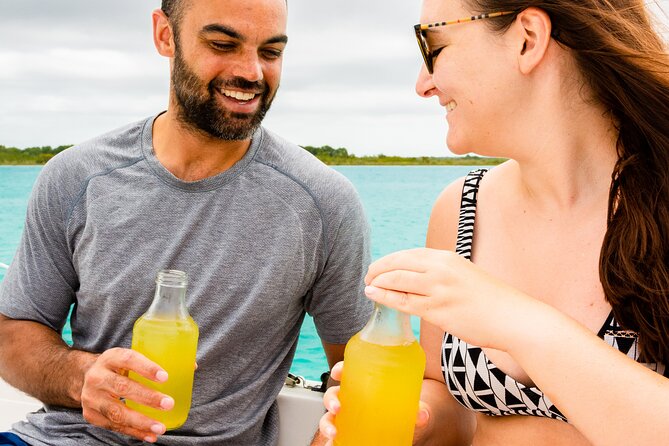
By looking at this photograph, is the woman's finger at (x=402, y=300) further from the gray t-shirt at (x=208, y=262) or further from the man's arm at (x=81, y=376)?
the gray t-shirt at (x=208, y=262)

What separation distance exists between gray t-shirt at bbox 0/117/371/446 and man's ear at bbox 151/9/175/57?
0.34 metres

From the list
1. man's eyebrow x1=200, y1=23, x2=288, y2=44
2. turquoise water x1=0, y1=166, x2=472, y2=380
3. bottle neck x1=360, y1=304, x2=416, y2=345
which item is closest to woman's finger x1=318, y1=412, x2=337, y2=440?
bottle neck x1=360, y1=304, x2=416, y2=345

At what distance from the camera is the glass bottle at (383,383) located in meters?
1.37

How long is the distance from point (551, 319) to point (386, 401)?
36 cm

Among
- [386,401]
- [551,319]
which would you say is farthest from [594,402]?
[386,401]

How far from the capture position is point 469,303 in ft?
4.07

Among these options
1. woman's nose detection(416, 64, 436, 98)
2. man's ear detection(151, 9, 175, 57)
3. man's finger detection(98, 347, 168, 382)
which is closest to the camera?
man's finger detection(98, 347, 168, 382)

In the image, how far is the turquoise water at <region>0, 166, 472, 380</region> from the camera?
10023 mm

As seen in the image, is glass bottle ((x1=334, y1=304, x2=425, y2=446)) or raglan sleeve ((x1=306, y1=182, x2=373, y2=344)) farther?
raglan sleeve ((x1=306, y1=182, x2=373, y2=344))

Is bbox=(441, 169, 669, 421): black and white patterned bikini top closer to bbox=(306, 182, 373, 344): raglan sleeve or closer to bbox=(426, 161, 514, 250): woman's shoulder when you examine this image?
bbox=(426, 161, 514, 250): woman's shoulder

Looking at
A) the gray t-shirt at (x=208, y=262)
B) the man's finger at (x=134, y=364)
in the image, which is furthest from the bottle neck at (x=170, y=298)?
the gray t-shirt at (x=208, y=262)

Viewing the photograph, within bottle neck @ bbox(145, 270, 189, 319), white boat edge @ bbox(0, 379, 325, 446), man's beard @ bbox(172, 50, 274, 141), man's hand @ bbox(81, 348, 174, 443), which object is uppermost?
man's beard @ bbox(172, 50, 274, 141)

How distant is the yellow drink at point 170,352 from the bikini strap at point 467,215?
73 cm

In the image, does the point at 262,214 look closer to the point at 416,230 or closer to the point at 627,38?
the point at 627,38
